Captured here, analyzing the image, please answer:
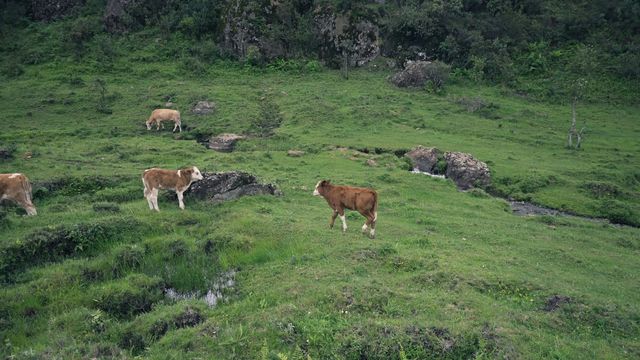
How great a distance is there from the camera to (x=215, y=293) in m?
16.2

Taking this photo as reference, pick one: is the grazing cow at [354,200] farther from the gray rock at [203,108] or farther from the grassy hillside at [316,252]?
the gray rock at [203,108]

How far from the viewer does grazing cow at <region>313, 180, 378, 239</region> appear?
19.0 meters

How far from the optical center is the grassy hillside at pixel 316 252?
43.4 ft

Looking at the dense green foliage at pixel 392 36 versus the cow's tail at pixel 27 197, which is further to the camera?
the dense green foliage at pixel 392 36

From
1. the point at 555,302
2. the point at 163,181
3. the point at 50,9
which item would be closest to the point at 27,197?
the point at 163,181

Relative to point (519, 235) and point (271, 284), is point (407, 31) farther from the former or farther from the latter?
point (271, 284)

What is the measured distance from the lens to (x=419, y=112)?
40.8 m

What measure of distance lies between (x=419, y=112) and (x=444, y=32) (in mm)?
16403

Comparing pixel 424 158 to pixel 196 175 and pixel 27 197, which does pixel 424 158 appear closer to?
pixel 196 175

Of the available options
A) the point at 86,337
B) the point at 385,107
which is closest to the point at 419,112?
the point at 385,107

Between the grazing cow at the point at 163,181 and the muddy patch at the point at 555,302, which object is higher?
the grazing cow at the point at 163,181

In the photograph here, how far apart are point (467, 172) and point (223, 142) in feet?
48.3

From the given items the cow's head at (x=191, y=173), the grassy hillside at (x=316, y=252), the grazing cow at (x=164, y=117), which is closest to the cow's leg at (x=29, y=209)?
the grassy hillside at (x=316, y=252)

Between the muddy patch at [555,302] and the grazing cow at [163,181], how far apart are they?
13.2m
